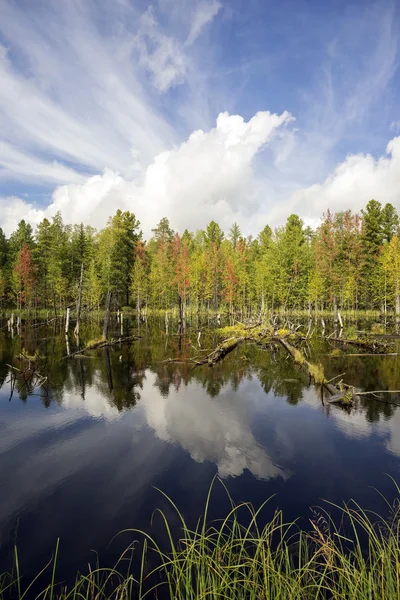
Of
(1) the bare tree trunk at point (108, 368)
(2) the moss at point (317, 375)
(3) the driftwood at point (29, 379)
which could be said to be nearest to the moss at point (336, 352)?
(2) the moss at point (317, 375)

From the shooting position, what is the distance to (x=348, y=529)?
24.4 feet

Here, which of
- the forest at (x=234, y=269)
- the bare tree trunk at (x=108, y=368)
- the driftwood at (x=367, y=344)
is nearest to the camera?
the bare tree trunk at (x=108, y=368)

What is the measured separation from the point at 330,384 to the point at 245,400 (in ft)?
17.1

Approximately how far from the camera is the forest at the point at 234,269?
51.3 metres

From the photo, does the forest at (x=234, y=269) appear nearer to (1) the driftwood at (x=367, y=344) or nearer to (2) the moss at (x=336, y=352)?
(1) the driftwood at (x=367, y=344)

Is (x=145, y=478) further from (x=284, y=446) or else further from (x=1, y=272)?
(x=1, y=272)

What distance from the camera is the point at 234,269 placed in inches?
2489

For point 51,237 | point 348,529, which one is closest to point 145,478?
point 348,529

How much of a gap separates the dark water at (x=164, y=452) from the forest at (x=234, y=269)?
1300 inches

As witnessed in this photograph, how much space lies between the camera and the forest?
51.3 metres

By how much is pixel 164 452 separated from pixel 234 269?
177 feet

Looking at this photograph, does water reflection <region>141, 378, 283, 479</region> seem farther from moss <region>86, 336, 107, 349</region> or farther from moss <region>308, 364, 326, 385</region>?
moss <region>86, 336, 107, 349</region>

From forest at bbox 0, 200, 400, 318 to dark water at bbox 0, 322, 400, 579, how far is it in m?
33.0

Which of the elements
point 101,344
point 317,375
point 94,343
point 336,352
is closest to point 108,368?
point 94,343
